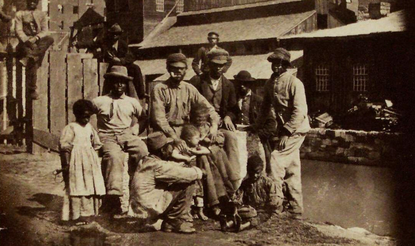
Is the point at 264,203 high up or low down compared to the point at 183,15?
down

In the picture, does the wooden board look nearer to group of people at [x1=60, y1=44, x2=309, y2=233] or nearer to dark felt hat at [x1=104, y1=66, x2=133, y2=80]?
group of people at [x1=60, y1=44, x2=309, y2=233]

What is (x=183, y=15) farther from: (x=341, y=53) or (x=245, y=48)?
(x=341, y=53)

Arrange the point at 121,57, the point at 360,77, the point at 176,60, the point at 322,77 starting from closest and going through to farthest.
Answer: the point at 176,60
the point at 121,57
the point at 360,77
the point at 322,77

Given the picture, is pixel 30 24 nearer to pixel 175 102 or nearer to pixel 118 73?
pixel 118 73

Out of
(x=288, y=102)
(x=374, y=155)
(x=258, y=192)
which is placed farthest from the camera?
(x=374, y=155)

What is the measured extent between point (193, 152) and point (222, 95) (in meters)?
1.14

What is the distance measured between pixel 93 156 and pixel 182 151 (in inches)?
37.8

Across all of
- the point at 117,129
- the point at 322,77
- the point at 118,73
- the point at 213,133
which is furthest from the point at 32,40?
the point at 322,77

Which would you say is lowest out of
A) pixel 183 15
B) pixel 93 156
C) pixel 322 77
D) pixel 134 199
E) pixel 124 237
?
pixel 124 237

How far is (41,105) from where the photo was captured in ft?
25.3

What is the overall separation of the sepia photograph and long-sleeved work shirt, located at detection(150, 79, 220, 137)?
0.01 m

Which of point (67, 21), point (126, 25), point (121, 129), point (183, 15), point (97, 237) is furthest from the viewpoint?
point (67, 21)

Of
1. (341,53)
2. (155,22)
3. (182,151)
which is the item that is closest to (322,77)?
(341,53)

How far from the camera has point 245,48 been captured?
1717 centimetres
